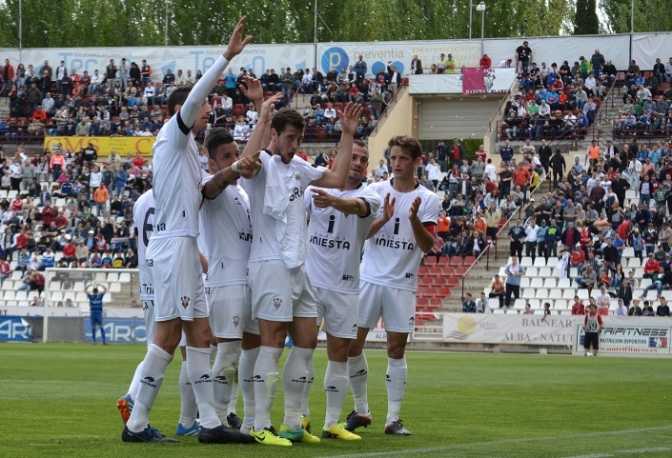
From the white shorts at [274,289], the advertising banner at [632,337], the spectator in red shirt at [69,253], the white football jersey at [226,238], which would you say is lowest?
the advertising banner at [632,337]

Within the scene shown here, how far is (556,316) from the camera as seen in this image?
35.0 meters

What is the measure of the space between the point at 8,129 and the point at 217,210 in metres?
46.8

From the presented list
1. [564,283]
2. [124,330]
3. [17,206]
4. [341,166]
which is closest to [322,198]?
[341,166]

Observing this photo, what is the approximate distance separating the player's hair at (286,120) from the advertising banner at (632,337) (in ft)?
83.9

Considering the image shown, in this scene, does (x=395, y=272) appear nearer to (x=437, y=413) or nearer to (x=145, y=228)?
(x=145, y=228)

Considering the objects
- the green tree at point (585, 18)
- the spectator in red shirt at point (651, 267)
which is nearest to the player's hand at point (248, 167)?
the spectator in red shirt at point (651, 267)

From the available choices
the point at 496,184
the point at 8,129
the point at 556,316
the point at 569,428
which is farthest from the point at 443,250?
the point at 569,428

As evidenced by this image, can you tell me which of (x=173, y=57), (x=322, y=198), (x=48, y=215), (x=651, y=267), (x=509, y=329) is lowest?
(x=509, y=329)

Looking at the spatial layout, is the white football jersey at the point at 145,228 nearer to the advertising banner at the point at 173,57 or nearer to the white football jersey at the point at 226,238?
the white football jersey at the point at 226,238

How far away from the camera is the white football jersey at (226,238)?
388 inches

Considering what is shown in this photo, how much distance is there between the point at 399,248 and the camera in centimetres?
1144

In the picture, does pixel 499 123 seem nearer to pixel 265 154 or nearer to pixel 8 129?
pixel 8 129

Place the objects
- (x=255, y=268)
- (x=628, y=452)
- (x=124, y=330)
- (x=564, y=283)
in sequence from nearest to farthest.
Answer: (x=628, y=452)
(x=255, y=268)
(x=124, y=330)
(x=564, y=283)

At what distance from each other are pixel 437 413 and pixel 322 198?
438cm
